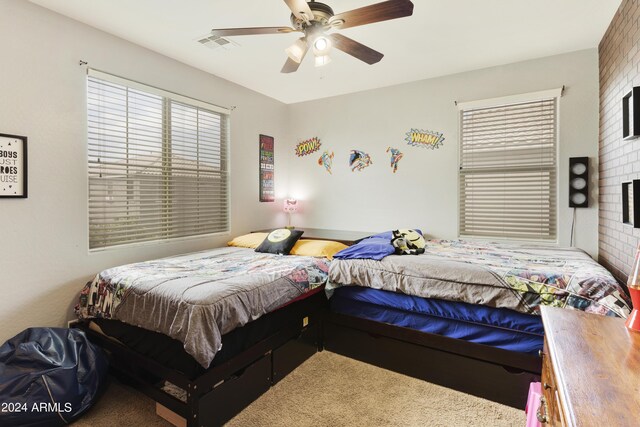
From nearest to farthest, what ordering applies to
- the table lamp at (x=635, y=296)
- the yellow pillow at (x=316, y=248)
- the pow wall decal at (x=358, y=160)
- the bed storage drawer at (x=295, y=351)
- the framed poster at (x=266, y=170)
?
the table lamp at (x=635, y=296)
the bed storage drawer at (x=295, y=351)
the yellow pillow at (x=316, y=248)
the pow wall decal at (x=358, y=160)
the framed poster at (x=266, y=170)

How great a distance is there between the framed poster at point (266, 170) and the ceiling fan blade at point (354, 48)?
7.32ft

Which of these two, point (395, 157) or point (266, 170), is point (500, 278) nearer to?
point (395, 157)

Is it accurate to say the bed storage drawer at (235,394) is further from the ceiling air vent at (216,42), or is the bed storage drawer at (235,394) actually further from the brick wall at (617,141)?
the ceiling air vent at (216,42)

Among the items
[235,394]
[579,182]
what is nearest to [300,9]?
[235,394]

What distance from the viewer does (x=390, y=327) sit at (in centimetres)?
241

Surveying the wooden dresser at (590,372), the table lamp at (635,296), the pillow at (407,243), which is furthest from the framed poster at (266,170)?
the table lamp at (635,296)

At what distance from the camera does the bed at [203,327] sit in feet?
5.60

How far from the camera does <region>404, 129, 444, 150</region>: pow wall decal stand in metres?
3.60

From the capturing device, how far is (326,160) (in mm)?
4359

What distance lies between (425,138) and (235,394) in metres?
3.16

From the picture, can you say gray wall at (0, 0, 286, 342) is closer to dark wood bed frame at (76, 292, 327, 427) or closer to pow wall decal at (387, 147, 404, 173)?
dark wood bed frame at (76, 292, 327, 427)

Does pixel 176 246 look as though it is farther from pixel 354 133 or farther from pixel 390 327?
pixel 354 133

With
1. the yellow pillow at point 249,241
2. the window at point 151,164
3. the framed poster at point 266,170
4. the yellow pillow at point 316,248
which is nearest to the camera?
the window at point 151,164

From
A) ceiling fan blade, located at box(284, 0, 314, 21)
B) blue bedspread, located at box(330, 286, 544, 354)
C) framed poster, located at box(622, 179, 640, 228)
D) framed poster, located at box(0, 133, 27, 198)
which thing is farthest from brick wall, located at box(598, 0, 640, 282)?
framed poster, located at box(0, 133, 27, 198)
